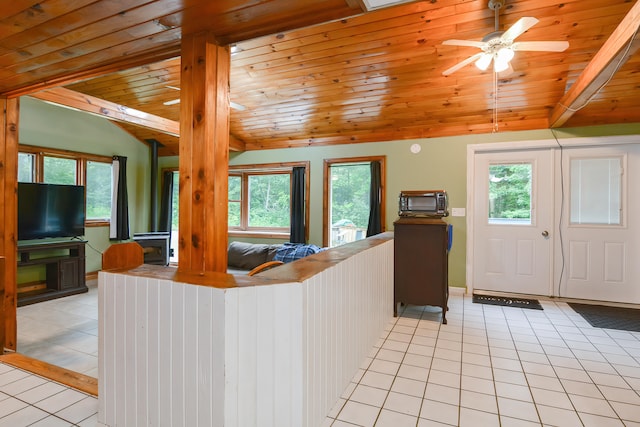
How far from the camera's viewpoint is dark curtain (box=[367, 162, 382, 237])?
193 inches

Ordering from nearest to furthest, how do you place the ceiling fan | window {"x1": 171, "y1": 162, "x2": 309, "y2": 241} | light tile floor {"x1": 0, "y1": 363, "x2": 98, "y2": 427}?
light tile floor {"x1": 0, "y1": 363, "x2": 98, "y2": 427} → the ceiling fan → window {"x1": 171, "y1": 162, "x2": 309, "y2": 241}

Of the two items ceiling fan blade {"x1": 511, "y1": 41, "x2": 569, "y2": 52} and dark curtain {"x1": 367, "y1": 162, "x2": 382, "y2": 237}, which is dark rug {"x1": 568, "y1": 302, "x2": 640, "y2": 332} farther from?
ceiling fan blade {"x1": 511, "y1": 41, "x2": 569, "y2": 52}

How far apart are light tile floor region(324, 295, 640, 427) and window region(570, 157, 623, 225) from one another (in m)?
1.44

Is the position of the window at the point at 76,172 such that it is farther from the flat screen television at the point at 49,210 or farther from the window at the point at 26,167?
the flat screen television at the point at 49,210

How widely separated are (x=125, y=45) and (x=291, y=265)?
67.8 inches

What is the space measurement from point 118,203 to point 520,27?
6.30 metres

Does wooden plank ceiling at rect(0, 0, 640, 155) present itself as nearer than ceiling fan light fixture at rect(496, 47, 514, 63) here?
Yes

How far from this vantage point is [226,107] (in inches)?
73.3

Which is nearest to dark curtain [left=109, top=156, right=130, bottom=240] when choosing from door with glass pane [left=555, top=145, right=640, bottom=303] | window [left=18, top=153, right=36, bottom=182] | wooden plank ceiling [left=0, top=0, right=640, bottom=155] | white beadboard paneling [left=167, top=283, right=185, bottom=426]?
window [left=18, top=153, right=36, bottom=182]

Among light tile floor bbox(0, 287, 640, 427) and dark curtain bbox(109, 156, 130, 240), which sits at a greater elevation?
dark curtain bbox(109, 156, 130, 240)

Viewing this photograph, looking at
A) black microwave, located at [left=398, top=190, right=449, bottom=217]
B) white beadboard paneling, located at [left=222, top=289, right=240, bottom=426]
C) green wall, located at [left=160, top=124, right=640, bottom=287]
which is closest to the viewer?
white beadboard paneling, located at [left=222, top=289, right=240, bottom=426]

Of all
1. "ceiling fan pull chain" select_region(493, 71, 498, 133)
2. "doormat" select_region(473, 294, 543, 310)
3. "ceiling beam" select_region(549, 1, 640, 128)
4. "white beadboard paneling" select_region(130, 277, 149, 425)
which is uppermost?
"ceiling fan pull chain" select_region(493, 71, 498, 133)

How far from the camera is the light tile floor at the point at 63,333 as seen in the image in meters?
2.74

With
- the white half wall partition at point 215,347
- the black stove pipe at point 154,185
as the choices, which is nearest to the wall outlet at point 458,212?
the white half wall partition at point 215,347
